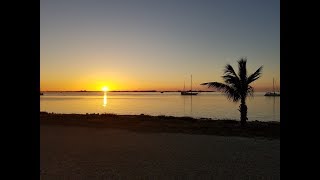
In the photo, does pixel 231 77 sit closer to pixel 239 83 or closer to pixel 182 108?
pixel 239 83

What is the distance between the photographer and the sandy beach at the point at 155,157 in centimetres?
759

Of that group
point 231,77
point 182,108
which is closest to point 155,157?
point 231,77

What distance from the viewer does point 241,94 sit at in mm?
19625

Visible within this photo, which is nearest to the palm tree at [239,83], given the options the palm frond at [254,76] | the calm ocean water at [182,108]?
the palm frond at [254,76]

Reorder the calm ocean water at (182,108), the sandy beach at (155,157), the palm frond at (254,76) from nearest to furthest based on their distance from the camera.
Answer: the sandy beach at (155,157), the palm frond at (254,76), the calm ocean water at (182,108)

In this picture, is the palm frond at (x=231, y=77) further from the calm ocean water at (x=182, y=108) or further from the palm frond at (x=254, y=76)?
the calm ocean water at (x=182, y=108)

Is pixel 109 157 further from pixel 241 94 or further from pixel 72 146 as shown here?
pixel 241 94

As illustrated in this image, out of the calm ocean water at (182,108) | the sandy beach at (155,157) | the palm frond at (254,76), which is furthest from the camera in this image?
the calm ocean water at (182,108)

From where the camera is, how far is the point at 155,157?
383 inches

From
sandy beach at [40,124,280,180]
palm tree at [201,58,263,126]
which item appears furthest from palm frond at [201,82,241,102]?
sandy beach at [40,124,280,180]

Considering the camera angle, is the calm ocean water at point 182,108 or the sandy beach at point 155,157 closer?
the sandy beach at point 155,157

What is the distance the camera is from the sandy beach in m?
7.59

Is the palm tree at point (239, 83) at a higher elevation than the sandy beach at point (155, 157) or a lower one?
higher
